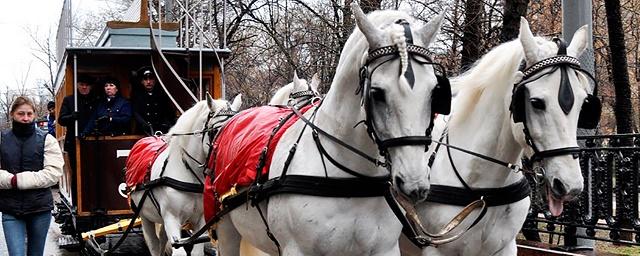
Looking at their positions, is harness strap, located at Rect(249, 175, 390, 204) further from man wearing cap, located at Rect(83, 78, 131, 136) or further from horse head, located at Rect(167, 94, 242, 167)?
man wearing cap, located at Rect(83, 78, 131, 136)

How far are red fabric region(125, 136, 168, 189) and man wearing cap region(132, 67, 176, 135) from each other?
0.91 meters

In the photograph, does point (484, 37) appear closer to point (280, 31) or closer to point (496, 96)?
point (496, 96)

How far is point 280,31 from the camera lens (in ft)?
82.7

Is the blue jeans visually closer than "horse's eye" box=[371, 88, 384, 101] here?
No

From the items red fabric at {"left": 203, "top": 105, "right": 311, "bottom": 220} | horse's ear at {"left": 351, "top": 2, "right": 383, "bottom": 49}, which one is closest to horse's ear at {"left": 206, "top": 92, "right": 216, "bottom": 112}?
red fabric at {"left": 203, "top": 105, "right": 311, "bottom": 220}

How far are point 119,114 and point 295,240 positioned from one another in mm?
6212

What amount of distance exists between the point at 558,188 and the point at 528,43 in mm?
A: 848

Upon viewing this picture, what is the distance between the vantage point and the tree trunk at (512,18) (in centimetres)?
1055

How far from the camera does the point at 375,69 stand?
3.48 metres

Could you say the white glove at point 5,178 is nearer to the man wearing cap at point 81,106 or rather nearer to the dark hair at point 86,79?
the man wearing cap at point 81,106

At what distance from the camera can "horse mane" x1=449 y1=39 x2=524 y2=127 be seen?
4512mm

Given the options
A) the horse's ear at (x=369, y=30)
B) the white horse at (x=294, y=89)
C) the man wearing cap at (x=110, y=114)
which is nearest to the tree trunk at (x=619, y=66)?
the white horse at (x=294, y=89)

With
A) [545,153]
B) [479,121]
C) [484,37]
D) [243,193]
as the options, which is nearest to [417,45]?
[545,153]

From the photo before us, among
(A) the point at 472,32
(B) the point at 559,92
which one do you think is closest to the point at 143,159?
(B) the point at 559,92
